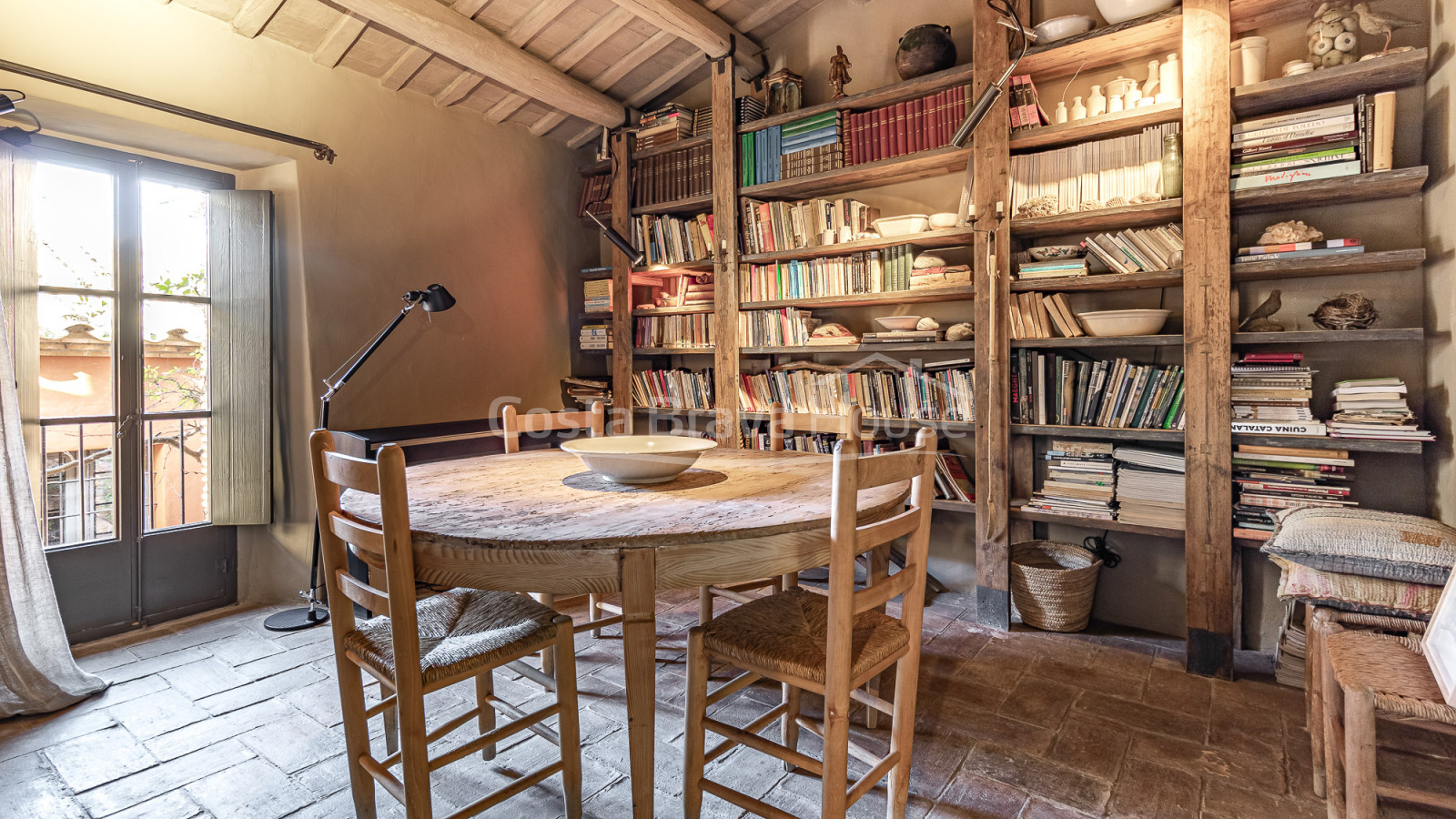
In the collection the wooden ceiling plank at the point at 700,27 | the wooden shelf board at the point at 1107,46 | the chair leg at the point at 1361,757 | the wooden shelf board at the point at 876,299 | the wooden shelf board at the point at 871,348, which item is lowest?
the chair leg at the point at 1361,757

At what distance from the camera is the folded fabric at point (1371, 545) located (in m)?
1.69

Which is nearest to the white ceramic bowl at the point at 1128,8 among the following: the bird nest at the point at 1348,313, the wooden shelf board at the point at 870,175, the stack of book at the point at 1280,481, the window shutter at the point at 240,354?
the wooden shelf board at the point at 870,175

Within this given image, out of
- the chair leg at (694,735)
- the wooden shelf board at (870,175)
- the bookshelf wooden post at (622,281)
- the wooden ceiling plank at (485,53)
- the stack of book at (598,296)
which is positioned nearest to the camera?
the chair leg at (694,735)

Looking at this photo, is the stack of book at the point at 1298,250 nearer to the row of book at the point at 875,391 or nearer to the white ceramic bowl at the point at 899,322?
the row of book at the point at 875,391

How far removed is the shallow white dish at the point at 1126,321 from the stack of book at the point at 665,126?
7.58 feet

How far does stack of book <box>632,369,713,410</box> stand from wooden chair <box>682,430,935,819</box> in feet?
6.91

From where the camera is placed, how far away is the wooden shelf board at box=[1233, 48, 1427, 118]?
2.07 meters

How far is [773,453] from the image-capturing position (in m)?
2.39

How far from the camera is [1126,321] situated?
253 centimetres

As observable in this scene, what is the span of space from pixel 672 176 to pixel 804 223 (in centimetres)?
91

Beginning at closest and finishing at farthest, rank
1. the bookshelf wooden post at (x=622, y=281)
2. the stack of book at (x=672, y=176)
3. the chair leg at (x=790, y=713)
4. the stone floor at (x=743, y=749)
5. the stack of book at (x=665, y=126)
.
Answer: the stone floor at (x=743, y=749) → the chair leg at (x=790, y=713) → the stack of book at (x=672, y=176) → the stack of book at (x=665, y=126) → the bookshelf wooden post at (x=622, y=281)

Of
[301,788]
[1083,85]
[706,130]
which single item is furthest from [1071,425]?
[301,788]

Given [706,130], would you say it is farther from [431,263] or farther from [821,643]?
[821,643]

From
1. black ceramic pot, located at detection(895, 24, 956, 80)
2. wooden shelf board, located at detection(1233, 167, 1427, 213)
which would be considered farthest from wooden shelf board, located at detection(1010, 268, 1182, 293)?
black ceramic pot, located at detection(895, 24, 956, 80)
